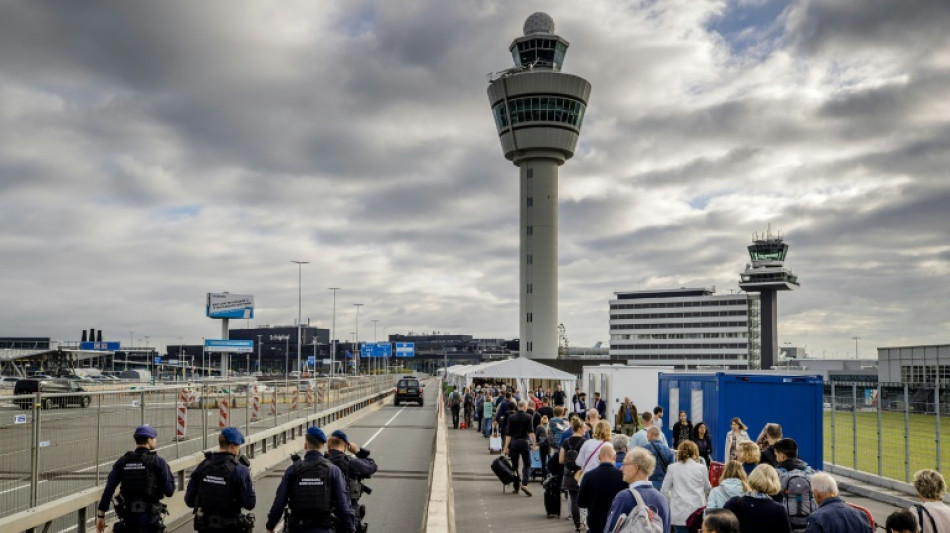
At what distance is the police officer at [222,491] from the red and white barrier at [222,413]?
9.22 m

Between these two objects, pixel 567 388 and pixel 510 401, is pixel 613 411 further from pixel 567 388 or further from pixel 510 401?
pixel 567 388

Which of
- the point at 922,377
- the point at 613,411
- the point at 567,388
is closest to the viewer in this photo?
the point at 613,411

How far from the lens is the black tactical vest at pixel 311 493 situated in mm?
7595

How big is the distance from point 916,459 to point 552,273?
6760 cm

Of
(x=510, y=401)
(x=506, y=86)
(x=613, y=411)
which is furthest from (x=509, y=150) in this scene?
(x=510, y=401)

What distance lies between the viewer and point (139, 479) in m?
8.56

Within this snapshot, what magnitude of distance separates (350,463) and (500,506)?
711cm

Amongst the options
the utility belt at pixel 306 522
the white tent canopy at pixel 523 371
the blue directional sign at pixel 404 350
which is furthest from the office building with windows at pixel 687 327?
the utility belt at pixel 306 522

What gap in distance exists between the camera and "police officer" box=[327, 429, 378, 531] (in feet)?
29.2

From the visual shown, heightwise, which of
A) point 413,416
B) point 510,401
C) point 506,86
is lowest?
point 413,416

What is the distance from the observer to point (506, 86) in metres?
95.6

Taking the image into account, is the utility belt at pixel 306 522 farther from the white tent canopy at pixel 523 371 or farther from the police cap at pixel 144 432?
the white tent canopy at pixel 523 371

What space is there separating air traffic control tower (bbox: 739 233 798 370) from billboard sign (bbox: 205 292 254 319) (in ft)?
308

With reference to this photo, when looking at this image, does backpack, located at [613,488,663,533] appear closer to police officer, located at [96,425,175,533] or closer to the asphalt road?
police officer, located at [96,425,175,533]
